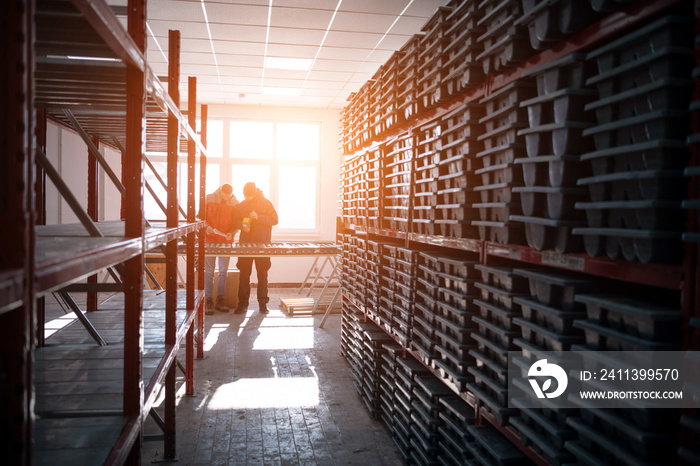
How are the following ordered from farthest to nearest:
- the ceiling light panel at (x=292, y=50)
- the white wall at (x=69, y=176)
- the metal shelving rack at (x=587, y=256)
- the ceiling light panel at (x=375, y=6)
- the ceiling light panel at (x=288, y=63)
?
the white wall at (x=69, y=176) → the ceiling light panel at (x=288, y=63) → the ceiling light panel at (x=292, y=50) → the ceiling light panel at (x=375, y=6) → the metal shelving rack at (x=587, y=256)

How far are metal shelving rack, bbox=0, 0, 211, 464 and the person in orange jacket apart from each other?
3637 millimetres

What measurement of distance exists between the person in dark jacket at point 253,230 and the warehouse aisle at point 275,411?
141cm

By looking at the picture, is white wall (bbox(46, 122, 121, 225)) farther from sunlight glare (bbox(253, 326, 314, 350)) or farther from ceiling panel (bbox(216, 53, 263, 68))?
sunlight glare (bbox(253, 326, 314, 350))

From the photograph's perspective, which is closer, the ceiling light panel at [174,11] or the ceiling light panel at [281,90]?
the ceiling light panel at [174,11]

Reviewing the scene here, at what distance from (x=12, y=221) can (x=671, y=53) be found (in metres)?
1.44

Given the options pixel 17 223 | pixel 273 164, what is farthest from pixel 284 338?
pixel 17 223

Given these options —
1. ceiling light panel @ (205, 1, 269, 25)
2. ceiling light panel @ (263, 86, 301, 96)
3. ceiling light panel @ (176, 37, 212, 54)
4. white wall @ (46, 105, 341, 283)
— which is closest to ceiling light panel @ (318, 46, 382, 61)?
ceiling light panel @ (205, 1, 269, 25)

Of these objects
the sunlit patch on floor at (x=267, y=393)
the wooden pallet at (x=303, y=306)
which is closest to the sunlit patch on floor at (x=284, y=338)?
the wooden pallet at (x=303, y=306)

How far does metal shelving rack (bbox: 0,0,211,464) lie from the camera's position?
2.80ft

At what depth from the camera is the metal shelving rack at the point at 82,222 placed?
85 centimetres

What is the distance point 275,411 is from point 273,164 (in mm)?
7291

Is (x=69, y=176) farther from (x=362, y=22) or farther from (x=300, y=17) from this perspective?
(x=362, y=22)

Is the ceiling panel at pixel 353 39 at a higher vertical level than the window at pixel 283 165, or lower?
higher

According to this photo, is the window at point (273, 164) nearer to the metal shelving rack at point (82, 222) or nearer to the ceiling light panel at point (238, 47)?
the ceiling light panel at point (238, 47)
